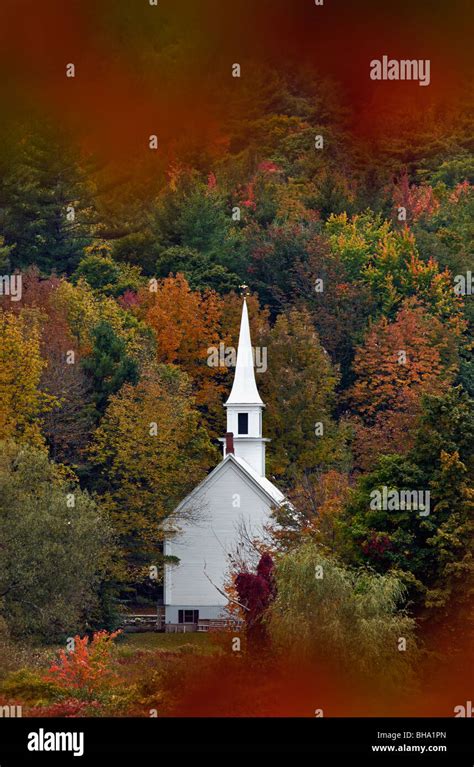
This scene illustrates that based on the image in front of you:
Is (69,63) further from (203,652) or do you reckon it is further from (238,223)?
(203,652)

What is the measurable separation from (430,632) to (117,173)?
58.0 meters

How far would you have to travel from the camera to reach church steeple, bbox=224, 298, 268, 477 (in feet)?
282

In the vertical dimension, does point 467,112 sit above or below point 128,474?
above

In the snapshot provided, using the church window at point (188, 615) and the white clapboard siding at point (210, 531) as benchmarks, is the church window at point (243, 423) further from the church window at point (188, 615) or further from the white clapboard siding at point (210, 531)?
the church window at point (188, 615)

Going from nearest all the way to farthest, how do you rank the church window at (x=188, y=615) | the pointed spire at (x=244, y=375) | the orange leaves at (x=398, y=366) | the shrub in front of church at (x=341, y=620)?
the shrub in front of church at (x=341, y=620)
the church window at (x=188, y=615)
the pointed spire at (x=244, y=375)
the orange leaves at (x=398, y=366)

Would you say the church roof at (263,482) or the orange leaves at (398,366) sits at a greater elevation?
the orange leaves at (398,366)

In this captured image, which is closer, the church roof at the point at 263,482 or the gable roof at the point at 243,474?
the church roof at the point at 263,482

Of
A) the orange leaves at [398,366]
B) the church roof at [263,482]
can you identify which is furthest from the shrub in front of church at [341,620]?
the orange leaves at [398,366]

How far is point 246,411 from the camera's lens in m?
87.3

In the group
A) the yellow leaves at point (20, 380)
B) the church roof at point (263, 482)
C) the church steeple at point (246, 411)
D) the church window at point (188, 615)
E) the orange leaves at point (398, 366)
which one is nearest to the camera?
the yellow leaves at point (20, 380)

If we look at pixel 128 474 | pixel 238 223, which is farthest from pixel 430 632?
pixel 238 223

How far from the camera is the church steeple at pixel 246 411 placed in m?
85.8

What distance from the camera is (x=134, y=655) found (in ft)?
216

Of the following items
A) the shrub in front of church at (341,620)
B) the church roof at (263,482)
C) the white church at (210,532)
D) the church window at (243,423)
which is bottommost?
the shrub in front of church at (341,620)
